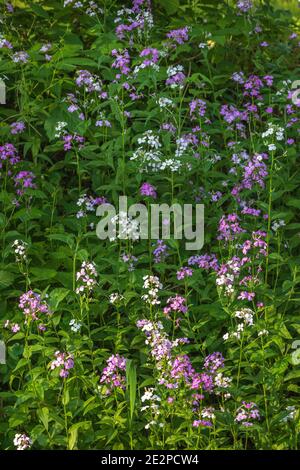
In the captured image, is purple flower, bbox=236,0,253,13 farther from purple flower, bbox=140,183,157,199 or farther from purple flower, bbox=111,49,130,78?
purple flower, bbox=140,183,157,199

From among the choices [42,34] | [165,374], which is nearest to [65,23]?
[42,34]

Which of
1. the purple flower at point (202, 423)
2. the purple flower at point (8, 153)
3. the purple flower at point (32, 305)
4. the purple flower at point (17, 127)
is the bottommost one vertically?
the purple flower at point (202, 423)

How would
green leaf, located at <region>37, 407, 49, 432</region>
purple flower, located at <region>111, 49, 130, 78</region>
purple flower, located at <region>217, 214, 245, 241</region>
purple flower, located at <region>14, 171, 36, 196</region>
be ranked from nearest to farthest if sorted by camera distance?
green leaf, located at <region>37, 407, 49, 432</region>, purple flower, located at <region>217, 214, 245, 241</region>, purple flower, located at <region>14, 171, 36, 196</region>, purple flower, located at <region>111, 49, 130, 78</region>

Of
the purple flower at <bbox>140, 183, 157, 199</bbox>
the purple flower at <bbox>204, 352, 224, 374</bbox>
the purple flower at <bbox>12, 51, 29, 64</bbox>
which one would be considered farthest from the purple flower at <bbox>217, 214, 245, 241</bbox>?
the purple flower at <bbox>12, 51, 29, 64</bbox>

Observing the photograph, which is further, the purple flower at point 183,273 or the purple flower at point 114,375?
the purple flower at point 183,273

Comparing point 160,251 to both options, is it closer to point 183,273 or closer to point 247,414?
point 183,273

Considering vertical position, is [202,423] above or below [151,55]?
below

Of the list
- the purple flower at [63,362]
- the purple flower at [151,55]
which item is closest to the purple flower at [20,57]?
the purple flower at [151,55]

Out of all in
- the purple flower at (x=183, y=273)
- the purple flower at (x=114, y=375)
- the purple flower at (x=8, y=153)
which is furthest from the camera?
the purple flower at (x=8, y=153)

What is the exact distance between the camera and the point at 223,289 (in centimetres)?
459

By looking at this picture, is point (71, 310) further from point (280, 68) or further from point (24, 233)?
point (280, 68)

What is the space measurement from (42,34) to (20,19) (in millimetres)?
200

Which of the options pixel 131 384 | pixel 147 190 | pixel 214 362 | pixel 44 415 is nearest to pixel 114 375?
pixel 131 384

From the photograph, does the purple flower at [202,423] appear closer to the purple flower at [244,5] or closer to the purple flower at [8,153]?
the purple flower at [8,153]
